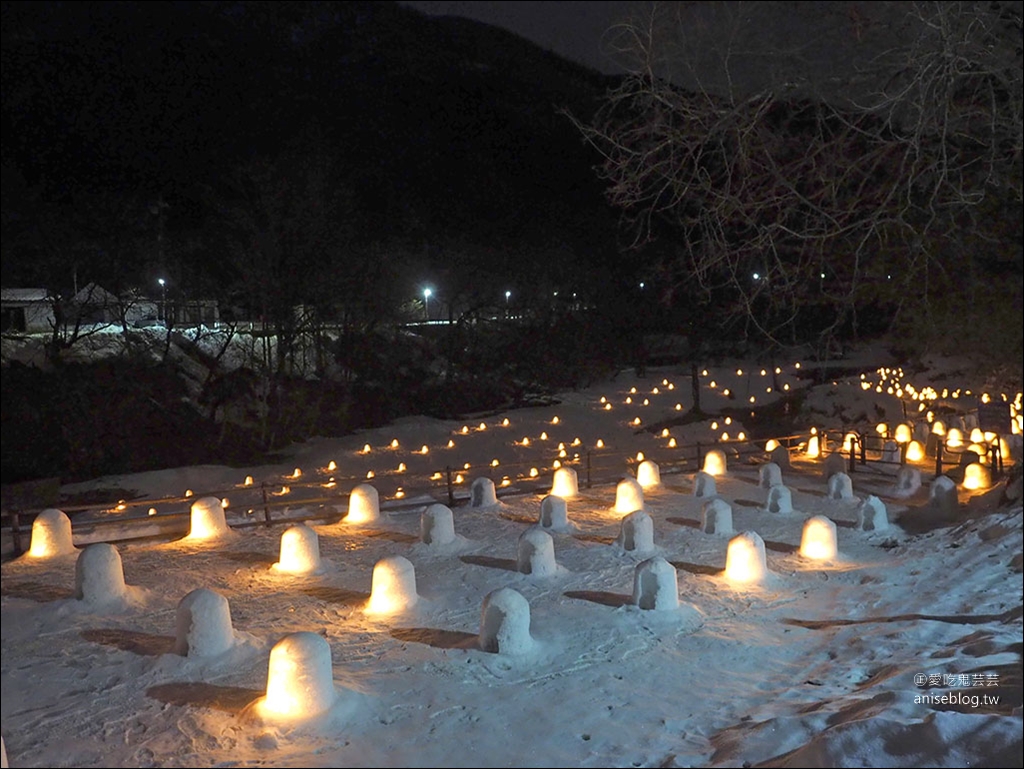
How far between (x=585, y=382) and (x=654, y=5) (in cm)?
3984

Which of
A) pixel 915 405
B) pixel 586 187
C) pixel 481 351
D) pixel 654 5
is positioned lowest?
pixel 915 405

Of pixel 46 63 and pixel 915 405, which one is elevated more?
pixel 46 63

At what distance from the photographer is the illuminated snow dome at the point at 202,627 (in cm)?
783

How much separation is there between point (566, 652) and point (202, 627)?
11.7 feet

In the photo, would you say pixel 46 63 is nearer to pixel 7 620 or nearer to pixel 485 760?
pixel 7 620

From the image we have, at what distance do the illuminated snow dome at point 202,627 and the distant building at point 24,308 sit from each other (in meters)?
25.2

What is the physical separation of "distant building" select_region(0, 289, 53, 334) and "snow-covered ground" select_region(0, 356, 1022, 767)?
2081 centimetres

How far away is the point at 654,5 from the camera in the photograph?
8.28m

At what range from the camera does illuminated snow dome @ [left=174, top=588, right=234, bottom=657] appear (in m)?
7.83

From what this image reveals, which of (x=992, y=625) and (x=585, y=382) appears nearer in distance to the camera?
(x=992, y=625)

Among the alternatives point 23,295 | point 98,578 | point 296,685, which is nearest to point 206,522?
point 98,578

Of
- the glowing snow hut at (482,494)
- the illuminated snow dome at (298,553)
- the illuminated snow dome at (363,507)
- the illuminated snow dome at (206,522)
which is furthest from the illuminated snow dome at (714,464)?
the illuminated snow dome at (206,522)

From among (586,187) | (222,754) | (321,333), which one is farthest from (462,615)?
(586,187)

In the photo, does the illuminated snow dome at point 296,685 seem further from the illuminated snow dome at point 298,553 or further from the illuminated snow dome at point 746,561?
the illuminated snow dome at point 746,561
